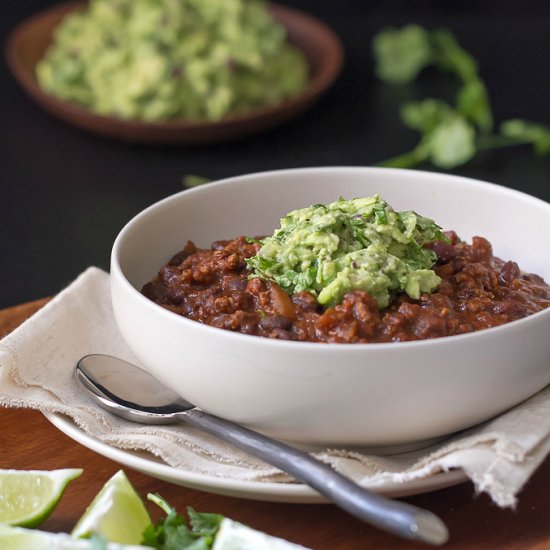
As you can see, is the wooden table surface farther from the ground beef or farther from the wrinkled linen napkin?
the ground beef

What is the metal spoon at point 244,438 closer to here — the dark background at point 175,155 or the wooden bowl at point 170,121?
the dark background at point 175,155

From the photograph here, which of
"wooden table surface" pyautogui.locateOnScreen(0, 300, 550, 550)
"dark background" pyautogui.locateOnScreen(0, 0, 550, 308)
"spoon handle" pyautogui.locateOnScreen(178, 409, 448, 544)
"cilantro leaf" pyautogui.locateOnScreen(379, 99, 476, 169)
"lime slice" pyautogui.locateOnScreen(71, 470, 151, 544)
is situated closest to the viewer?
"spoon handle" pyautogui.locateOnScreen(178, 409, 448, 544)

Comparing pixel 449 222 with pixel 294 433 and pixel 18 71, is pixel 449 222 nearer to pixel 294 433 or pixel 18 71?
pixel 294 433

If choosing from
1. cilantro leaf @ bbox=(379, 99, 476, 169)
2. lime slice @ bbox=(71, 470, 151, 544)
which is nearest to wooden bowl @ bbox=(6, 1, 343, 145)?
cilantro leaf @ bbox=(379, 99, 476, 169)

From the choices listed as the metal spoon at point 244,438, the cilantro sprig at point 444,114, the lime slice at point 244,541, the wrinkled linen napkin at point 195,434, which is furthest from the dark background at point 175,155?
the lime slice at point 244,541

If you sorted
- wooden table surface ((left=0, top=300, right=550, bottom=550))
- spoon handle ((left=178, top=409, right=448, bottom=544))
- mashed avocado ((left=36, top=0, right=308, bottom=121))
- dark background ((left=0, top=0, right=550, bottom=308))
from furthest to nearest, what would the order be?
mashed avocado ((left=36, top=0, right=308, bottom=121)), dark background ((left=0, top=0, right=550, bottom=308)), wooden table surface ((left=0, top=300, right=550, bottom=550)), spoon handle ((left=178, top=409, right=448, bottom=544))

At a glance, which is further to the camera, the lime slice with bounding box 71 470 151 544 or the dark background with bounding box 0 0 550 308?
the dark background with bounding box 0 0 550 308

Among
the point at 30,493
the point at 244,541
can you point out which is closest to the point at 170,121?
the point at 30,493

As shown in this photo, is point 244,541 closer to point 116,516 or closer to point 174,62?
point 116,516
